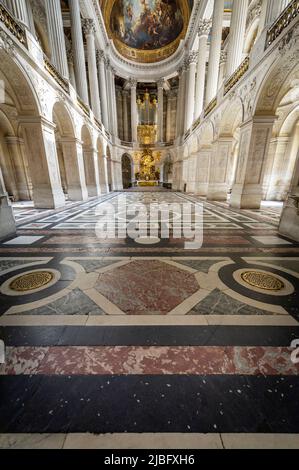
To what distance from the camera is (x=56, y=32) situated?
28.4 ft

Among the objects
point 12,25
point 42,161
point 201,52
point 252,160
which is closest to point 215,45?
point 201,52

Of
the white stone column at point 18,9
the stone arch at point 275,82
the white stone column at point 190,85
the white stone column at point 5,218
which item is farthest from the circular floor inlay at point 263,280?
the white stone column at point 190,85

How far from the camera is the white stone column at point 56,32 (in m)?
8.44

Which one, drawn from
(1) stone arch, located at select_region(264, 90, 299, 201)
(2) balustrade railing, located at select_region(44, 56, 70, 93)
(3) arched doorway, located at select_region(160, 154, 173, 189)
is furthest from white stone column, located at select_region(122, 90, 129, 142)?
(1) stone arch, located at select_region(264, 90, 299, 201)

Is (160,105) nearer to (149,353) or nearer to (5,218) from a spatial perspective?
(5,218)

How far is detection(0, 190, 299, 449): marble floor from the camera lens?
984 mm

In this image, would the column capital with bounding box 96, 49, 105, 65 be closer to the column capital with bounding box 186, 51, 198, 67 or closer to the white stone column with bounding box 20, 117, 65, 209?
the column capital with bounding box 186, 51, 198, 67

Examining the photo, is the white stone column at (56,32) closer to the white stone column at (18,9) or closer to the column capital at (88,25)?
the white stone column at (18,9)

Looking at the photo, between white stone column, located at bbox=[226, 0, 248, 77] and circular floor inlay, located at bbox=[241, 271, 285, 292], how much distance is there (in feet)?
34.9

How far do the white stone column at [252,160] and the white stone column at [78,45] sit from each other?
35.5 feet

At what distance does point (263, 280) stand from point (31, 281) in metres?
3.04

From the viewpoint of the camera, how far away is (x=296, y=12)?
4797mm

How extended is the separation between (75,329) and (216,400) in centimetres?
120
